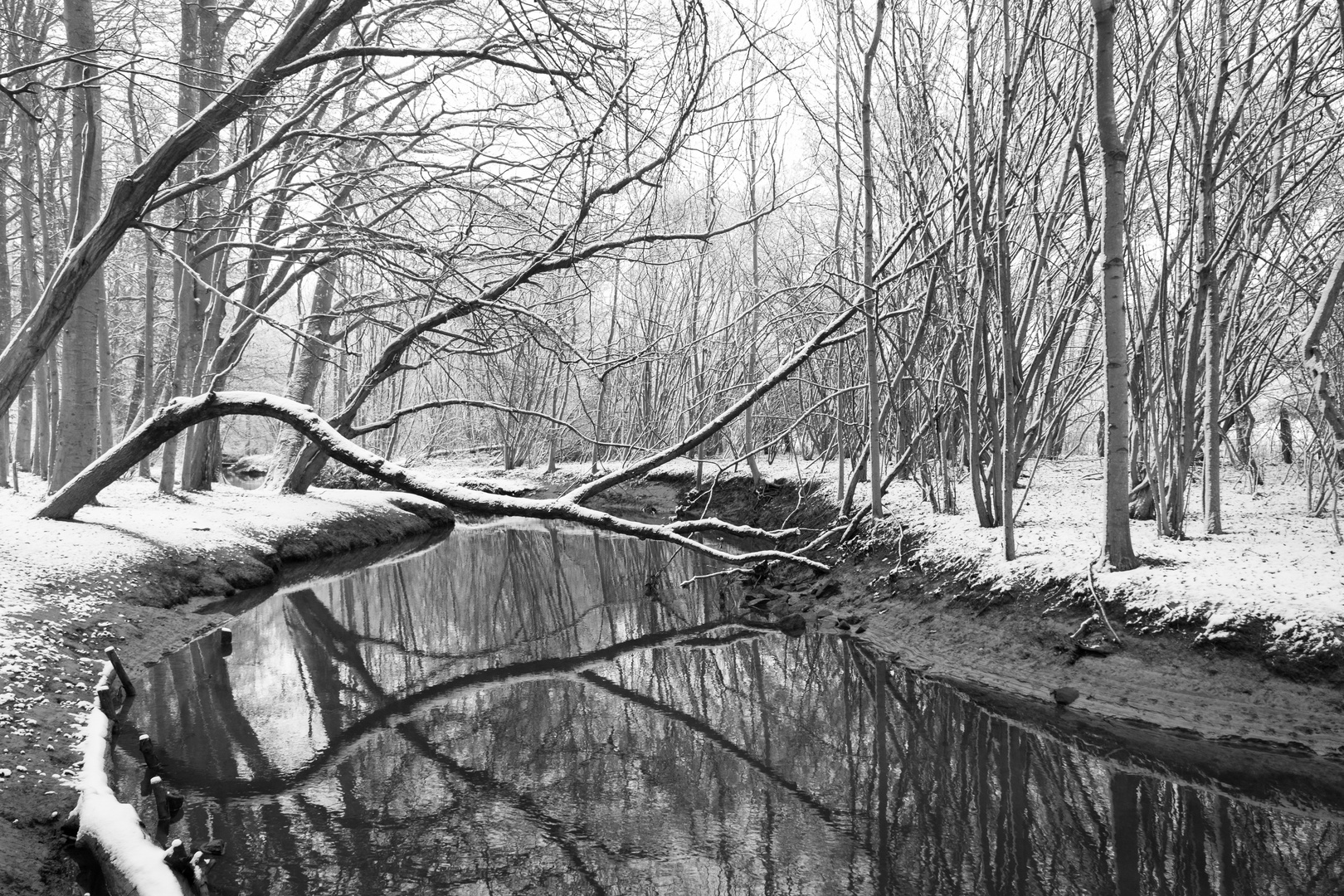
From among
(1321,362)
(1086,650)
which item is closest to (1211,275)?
(1086,650)

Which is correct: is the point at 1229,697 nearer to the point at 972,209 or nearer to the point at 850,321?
the point at 972,209

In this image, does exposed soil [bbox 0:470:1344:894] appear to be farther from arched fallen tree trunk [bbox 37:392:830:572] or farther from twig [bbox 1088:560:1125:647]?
arched fallen tree trunk [bbox 37:392:830:572]

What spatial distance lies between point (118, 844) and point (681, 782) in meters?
2.18

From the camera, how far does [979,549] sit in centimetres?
634

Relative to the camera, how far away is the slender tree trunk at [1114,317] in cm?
478

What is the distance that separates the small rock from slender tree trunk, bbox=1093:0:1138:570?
34.5 inches

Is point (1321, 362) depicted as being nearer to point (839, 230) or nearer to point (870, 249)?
point (870, 249)

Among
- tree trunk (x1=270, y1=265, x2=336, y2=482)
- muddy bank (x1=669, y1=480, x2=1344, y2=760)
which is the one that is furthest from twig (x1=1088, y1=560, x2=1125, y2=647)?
tree trunk (x1=270, y1=265, x2=336, y2=482)

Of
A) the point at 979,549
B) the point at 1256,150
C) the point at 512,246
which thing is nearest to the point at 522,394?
the point at 512,246

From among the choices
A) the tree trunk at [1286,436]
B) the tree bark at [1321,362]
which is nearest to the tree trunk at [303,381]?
the tree bark at [1321,362]

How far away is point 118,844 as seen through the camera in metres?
2.75

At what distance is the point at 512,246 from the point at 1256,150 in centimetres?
515

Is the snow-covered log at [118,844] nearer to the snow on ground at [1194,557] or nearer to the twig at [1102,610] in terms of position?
the twig at [1102,610]

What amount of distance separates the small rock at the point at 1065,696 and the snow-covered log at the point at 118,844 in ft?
13.8
